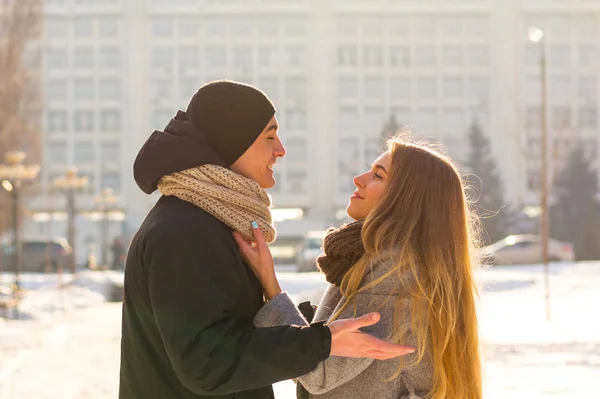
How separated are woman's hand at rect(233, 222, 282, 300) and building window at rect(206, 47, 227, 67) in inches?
3021

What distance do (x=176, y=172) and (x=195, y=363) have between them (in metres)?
0.59

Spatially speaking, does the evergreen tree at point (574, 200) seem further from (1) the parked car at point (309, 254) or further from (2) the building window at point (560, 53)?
(1) the parked car at point (309, 254)

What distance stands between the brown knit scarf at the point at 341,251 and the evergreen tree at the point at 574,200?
195 feet

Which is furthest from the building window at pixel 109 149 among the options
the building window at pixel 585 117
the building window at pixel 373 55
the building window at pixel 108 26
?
the building window at pixel 585 117

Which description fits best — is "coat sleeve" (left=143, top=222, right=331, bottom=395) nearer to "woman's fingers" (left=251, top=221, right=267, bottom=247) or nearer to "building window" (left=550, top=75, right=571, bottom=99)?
"woman's fingers" (left=251, top=221, right=267, bottom=247)

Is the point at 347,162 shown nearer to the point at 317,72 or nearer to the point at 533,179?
the point at 317,72

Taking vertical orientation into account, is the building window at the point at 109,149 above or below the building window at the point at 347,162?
above

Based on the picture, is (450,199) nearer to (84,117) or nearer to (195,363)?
(195,363)

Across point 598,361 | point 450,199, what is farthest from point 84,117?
point 450,199

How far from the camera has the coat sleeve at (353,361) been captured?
122 inches

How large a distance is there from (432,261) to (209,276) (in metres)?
0.89

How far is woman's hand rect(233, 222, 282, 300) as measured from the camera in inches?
117

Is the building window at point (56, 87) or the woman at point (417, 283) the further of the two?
the building window at point (56, 87)

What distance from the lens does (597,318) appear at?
19.4m
